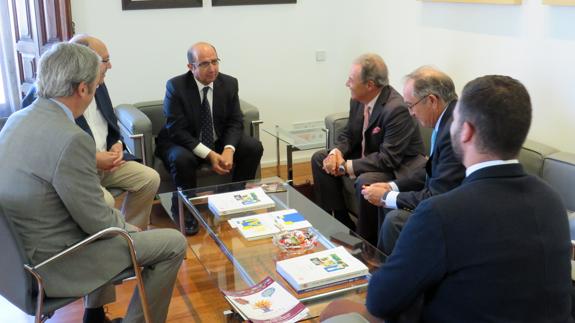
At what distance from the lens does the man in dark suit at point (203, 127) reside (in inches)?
149

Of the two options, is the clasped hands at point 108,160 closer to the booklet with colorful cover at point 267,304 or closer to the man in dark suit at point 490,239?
the booklet with colorful cover at point 267,304

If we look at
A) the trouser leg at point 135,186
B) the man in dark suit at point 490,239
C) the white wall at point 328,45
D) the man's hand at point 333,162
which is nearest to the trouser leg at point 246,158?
the man's hand at point 333,162

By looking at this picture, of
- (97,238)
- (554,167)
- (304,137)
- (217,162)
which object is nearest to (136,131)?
(217,162)

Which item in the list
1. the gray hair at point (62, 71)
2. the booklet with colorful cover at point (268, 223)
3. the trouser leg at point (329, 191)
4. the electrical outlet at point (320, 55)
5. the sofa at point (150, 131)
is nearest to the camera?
the gray hair at point (62, 71)

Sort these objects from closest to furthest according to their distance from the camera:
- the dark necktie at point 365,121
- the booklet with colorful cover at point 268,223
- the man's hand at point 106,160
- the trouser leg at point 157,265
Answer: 1. the trouser leg at point 157,265
2. the booklet with colorful cover at point 268,223
3. the man's hand at point 106,160
4. the dark necktie at point 365,121

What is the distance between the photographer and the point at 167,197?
141 inches

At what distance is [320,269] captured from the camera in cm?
231

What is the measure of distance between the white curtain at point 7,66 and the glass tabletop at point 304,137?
6.58 feet

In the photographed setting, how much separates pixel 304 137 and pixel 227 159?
68 centimetres

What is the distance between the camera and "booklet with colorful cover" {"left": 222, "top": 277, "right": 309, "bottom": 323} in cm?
206

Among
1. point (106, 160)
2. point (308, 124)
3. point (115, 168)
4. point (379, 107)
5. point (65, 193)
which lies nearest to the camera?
point (65, 193)

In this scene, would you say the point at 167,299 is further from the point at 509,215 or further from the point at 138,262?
the point at 509,215

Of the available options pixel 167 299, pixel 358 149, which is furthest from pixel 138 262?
pixel 358 149

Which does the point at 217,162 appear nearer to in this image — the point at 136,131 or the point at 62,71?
the point at 136,131
